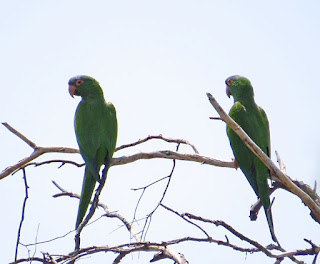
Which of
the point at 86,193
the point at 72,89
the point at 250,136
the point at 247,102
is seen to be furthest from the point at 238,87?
the point at 86,193

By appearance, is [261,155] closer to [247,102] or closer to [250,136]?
[250,136]

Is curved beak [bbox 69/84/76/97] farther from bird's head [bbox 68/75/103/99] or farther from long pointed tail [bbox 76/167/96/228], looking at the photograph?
long pointed tail [bbox 76/167/96/228]

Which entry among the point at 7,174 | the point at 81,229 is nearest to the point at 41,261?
the point at 81,229

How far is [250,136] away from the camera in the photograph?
264 inches

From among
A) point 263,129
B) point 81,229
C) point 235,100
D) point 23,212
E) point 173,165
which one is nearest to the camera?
point 23,212

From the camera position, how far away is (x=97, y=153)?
6594 millimetres

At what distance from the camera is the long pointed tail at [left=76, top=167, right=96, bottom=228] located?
6.32 metres

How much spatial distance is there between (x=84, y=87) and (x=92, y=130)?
0.82 meters

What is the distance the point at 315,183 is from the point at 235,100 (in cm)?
207

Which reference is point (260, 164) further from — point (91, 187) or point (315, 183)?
point (91, 187)

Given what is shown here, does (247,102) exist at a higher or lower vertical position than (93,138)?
higher

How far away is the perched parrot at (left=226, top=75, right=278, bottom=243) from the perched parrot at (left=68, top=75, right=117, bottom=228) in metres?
1.44

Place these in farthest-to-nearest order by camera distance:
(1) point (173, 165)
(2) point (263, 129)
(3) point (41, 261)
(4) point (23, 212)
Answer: (2) point (263, 129), (1) point (173, 165), (4) point (23, 212), (3) point (41, 261)

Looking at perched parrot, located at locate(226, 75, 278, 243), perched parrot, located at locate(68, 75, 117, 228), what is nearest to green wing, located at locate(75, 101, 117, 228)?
perched parrot, located at locate(68, 75, 117, 228)
